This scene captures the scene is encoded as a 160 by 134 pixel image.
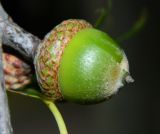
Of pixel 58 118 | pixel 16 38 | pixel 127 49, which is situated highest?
pixel 16 38

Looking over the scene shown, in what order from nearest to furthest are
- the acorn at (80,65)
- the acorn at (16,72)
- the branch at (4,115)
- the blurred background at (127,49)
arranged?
the branch at (4,115) → the acorn at (80,65) → the acorn at (16,72) → the blurred background at (127,49)

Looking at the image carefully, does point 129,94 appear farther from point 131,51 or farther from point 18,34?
point 18,34

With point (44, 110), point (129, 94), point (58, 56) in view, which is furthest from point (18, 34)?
point (44, 110)

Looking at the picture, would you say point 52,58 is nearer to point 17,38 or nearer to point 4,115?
point 17,38

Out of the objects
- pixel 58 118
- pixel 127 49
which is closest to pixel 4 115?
pixel 58 118

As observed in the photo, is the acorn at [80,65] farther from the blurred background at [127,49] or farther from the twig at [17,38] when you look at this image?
the blurred background at [127,49]

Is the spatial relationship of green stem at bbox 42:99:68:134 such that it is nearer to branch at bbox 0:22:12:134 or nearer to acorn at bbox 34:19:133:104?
acorn at bbox 34:19:133:104

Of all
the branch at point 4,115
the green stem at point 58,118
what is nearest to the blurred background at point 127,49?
the green stem at point 58,118
